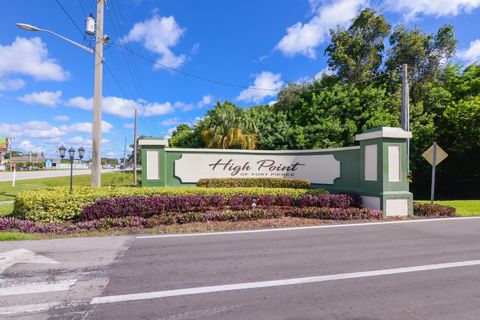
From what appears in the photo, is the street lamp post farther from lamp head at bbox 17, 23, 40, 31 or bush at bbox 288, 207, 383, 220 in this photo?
bush at bbox 288, 207, 383, 220

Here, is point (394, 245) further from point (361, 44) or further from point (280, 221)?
point (361, 44)

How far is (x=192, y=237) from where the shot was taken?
331 inches

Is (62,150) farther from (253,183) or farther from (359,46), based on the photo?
(359,46)

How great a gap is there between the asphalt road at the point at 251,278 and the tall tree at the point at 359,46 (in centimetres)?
1759

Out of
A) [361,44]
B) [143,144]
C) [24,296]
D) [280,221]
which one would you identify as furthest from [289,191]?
[361,44]

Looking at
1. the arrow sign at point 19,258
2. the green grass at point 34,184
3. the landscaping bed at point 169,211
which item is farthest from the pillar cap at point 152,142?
the green grass at point 34,184

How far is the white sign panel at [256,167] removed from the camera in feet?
47.6

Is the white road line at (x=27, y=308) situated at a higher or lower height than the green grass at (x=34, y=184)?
lower

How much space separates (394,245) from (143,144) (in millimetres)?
9973

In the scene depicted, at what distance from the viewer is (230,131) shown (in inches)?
786

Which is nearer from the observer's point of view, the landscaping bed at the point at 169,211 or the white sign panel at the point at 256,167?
the landscaping bed at the point at 169,211

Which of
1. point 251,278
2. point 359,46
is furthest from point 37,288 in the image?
point 359,46

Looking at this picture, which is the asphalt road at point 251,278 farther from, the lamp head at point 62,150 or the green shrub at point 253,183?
the lamp head at point 62,150

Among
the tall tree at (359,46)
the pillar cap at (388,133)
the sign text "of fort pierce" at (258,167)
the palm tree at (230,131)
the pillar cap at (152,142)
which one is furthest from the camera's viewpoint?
the tall tree at (359,46)
